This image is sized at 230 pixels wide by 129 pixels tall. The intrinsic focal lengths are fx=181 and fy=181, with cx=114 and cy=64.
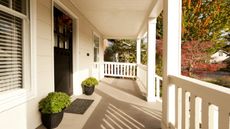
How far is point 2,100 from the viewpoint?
2.11 m

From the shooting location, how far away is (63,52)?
4.54 metres

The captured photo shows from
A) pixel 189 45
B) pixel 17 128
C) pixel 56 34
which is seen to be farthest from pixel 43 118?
pixel 189 45

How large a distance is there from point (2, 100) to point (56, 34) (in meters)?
2.35

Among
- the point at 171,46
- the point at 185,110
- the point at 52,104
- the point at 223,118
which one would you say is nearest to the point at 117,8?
the point at 171,46

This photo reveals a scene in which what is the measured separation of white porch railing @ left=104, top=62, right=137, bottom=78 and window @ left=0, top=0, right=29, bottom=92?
26.0 feet

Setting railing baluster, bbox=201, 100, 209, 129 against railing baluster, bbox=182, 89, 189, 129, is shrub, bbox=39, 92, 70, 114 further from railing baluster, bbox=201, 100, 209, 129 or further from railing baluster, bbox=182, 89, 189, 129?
railing baluster, bbox=201, 100, 209, 129

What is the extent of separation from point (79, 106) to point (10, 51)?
212 centimetres

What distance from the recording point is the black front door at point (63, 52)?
420 centimetres

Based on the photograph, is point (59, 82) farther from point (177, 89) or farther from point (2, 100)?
point (177, 89)

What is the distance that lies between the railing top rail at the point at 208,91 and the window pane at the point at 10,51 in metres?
2.20

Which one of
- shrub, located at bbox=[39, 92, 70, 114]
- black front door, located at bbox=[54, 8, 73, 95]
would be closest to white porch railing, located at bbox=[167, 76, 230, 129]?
shrub, located at bbox=[39, 92, 70, 114]

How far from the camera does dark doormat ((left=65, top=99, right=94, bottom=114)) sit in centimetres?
374

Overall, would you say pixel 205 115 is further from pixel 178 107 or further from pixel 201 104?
pixel 178 107

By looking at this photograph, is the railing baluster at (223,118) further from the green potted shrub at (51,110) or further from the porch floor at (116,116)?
the green potted shrub at (51,110)
